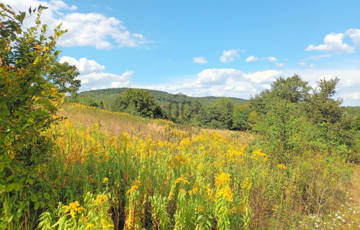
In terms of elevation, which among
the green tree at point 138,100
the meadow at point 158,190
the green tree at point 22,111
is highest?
the green tree at point 138,100

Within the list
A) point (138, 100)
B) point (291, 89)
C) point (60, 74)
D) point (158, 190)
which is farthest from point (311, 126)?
point (138, 100)

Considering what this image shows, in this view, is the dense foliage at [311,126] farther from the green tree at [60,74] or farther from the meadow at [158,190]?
the green tree at [60,74]

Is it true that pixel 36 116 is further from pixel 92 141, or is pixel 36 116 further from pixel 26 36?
pixel 92 141

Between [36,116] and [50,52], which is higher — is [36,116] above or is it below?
below

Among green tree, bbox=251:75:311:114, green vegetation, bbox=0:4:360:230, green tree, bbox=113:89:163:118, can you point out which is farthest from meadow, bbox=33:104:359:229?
green tree, bbox=113:89:163:118

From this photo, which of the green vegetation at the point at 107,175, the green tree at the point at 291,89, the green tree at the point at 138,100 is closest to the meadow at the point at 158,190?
the green vegetation at the point at 107,175

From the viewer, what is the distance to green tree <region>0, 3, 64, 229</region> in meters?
1.79

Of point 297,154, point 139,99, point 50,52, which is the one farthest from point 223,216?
point 139,99

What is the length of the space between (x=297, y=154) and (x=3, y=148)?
6.41 metres

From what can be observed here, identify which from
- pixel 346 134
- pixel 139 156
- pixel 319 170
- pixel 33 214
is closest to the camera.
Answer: pixel 33 214

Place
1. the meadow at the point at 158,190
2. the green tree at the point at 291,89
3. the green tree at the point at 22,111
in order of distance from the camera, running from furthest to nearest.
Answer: the green tree at the point at 291,89
the meadow at the point at 158,190
the green tree at the point at 22,111

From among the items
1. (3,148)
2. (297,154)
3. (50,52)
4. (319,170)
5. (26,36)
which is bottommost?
(319,170)

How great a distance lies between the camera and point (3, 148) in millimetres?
1771

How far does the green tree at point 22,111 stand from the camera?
1786mm
